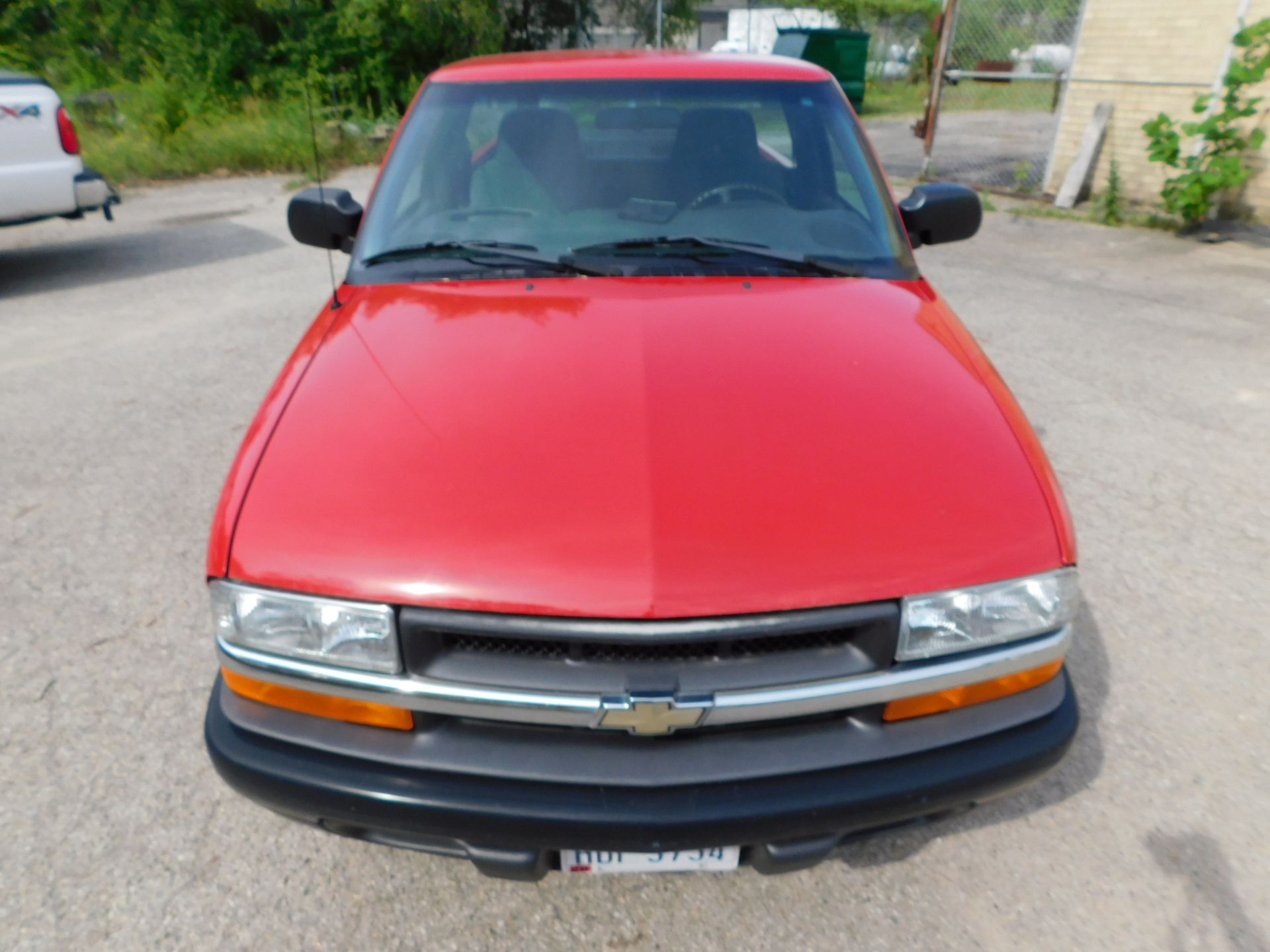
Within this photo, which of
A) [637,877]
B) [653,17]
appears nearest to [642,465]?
[637,877]

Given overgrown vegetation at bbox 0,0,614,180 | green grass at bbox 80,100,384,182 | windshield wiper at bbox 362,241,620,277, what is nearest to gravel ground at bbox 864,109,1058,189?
green grass at bbox 80,100,384,182

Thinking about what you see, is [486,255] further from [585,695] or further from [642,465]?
[585,695]

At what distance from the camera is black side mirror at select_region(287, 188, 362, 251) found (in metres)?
3.08

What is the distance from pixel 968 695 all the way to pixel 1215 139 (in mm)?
8586

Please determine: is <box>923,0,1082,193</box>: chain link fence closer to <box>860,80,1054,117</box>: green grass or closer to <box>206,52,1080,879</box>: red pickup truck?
<box>860,80,1054,117</box>: green grass

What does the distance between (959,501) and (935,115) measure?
34.7ft

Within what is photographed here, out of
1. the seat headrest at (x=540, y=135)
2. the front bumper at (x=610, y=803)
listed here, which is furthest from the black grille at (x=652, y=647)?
the seat headrest at (x=540, y=135)

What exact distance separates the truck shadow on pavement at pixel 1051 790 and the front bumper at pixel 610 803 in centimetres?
14

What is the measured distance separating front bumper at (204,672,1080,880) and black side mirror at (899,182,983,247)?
6.28 ft

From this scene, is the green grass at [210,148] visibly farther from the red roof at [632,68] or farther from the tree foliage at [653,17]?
the red roof at [632,68]

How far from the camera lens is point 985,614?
172 centimetres

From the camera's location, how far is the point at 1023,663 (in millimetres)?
1789

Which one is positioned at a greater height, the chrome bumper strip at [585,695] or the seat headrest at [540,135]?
the seat headrest at [540,135]

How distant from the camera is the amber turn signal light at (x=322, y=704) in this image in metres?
1.73
